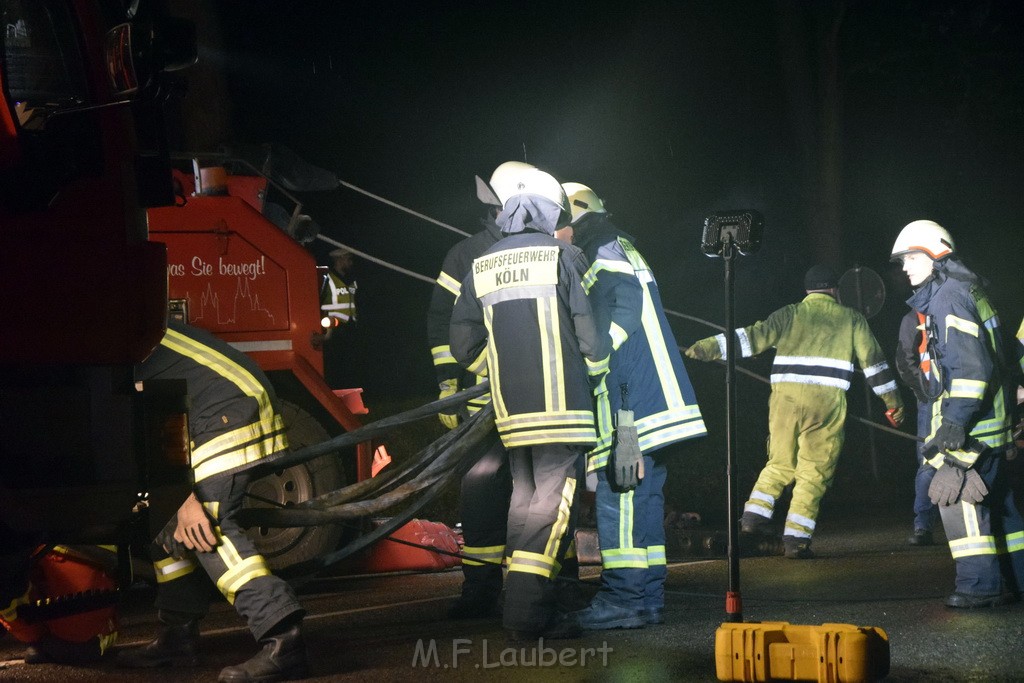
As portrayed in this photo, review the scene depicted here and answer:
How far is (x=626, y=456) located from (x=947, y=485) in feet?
5.65

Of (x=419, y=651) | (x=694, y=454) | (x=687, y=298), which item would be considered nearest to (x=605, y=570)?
(x=419, y=651)

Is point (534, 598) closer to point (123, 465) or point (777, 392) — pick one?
point (123, 465)

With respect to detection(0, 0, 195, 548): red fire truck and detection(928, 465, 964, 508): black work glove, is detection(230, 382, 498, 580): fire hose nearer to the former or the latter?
detection(0, 0, 195, 548): red fire truck

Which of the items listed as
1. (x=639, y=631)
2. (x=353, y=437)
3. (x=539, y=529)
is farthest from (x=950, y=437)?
(x=353, y=437)

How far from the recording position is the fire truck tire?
304 inches

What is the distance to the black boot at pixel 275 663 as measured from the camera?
4941 millimetres

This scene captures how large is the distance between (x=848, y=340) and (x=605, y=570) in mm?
3965

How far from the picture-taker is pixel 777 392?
9.50 m

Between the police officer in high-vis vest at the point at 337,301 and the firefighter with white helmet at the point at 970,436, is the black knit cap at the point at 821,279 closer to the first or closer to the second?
the firefighter with white helmet at the point at 970,436

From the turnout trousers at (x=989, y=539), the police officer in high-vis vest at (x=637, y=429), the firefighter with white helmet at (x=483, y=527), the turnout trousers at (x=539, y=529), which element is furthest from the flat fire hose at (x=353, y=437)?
the turnout trousers at (x=989, y=539)

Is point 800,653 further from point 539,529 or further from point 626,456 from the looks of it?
point 626,456

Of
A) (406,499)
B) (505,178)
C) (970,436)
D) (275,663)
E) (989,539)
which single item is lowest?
(275,663)

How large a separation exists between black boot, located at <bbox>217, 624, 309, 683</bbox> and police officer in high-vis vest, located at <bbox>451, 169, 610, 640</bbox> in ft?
3.29

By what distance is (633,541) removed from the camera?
605cm
